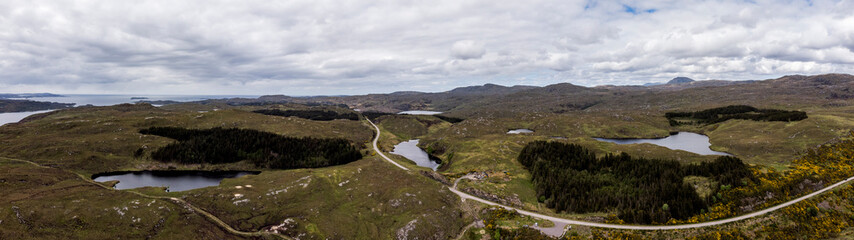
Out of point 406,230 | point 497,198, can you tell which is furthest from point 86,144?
point 497,198

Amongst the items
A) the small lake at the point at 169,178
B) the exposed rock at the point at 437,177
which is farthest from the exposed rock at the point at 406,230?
the small lake at the point at 169,178

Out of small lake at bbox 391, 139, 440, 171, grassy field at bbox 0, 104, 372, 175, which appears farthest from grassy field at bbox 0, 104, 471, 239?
small lake at bbox 391, 139, 440, 171

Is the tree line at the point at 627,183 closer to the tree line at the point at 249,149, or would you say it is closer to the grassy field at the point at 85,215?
the tree line at the point at 249,149

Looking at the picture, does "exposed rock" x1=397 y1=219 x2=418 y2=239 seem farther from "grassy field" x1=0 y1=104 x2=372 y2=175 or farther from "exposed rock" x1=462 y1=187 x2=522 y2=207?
"grassy field" x1=0 y1=104 x2=372 y2=175

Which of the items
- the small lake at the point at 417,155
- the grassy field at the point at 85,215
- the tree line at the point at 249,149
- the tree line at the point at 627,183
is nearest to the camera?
the grassy field at the point at 85,215

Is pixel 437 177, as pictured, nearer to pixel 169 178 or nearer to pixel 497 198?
pixel 497 198
